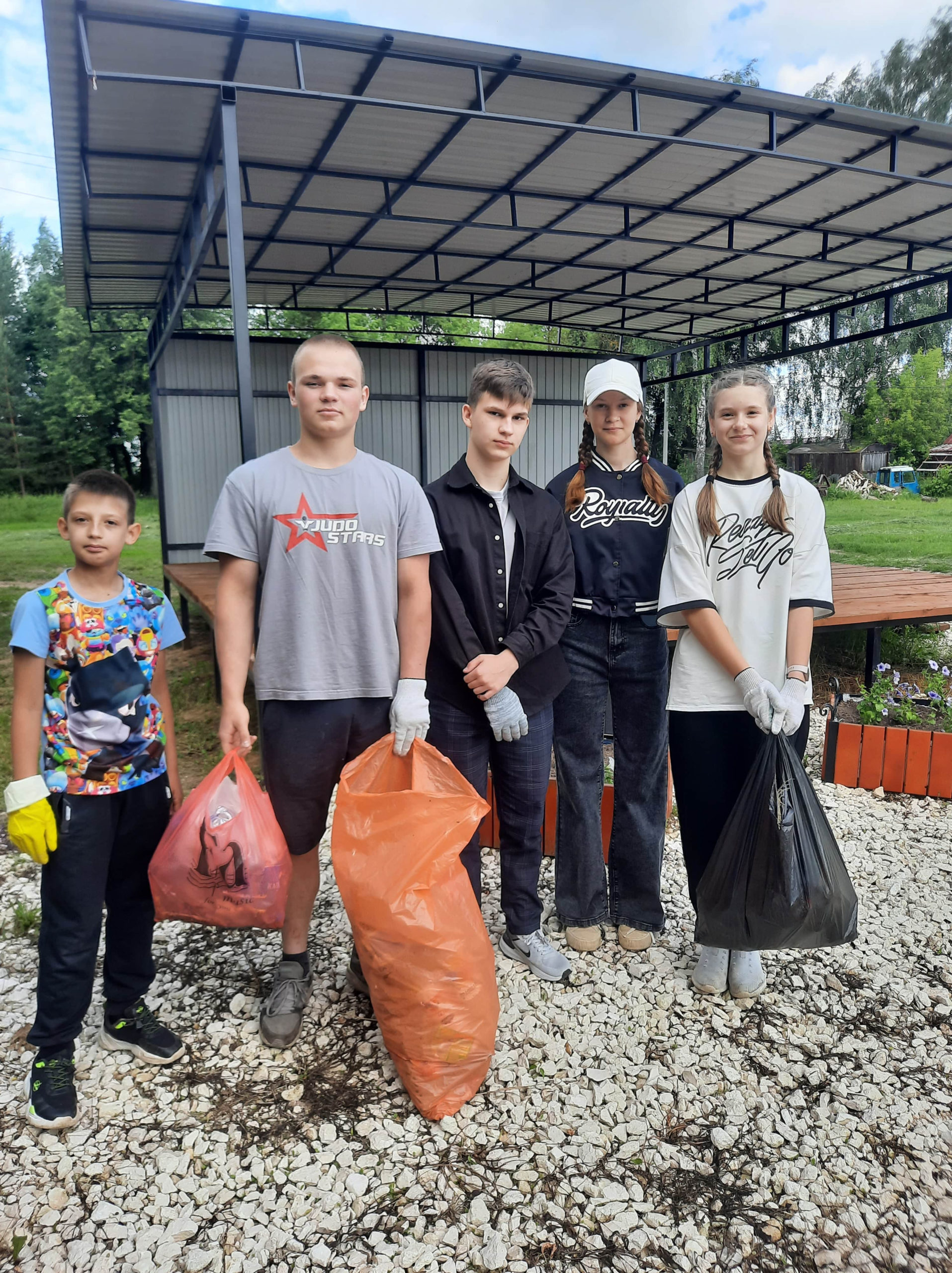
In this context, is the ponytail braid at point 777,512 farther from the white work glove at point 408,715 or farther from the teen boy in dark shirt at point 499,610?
the white work glove at point 408,715

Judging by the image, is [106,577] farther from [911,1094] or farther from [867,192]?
[867,192]

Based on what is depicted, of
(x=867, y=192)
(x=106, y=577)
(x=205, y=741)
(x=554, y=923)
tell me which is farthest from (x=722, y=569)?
(x=867, y=192)

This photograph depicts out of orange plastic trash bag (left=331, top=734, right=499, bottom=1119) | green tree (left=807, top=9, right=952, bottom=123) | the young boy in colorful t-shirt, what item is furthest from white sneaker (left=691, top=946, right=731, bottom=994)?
green tree (left=807, top=9, right=952, bottom=123)

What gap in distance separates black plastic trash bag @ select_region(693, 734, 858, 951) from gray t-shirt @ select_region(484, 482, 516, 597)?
0.83 m

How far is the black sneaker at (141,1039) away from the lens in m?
2.06

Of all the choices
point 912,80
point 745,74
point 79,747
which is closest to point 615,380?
point 79,747

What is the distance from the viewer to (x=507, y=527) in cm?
224

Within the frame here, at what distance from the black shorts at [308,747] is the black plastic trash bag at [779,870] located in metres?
0.97

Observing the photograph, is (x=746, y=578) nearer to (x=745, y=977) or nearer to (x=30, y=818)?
(x=745, y=977)

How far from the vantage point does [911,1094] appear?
1.98 meters

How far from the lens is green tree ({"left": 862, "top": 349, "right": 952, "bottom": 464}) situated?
16516mm

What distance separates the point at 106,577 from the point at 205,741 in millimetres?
3590

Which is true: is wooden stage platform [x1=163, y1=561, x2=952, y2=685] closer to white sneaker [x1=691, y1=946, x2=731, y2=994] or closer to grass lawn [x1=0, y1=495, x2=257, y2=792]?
grass lawn [x1=0, y1=495, x2=257, y2=792]

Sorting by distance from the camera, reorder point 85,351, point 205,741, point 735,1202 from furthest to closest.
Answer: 1. point 85,351
2. point 205,741
3. point 735,1202
